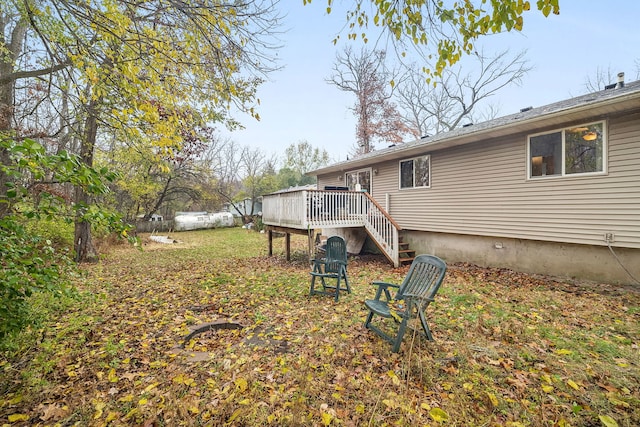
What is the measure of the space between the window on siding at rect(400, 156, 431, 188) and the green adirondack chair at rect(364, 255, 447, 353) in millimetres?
5894

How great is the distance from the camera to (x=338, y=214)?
333 inches

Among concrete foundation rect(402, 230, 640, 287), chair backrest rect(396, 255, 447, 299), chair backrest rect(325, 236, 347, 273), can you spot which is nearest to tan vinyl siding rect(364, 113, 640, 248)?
concrete foundation rect(402, 230, 640, 287)

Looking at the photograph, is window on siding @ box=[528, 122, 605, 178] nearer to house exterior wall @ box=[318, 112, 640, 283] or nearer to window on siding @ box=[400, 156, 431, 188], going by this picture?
house exterior wall @ box=[318, 112, 640, 283]

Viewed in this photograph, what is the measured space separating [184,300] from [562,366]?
226 inches

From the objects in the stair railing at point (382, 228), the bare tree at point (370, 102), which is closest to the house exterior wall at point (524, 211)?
the stair railing at point (382, 228)

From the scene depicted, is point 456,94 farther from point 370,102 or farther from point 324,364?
point 324,364

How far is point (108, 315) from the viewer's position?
4375 mm

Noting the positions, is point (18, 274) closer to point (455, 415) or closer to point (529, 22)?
point (455, 415)

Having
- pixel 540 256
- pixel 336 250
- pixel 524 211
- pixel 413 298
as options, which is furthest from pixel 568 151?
pixel 413 298

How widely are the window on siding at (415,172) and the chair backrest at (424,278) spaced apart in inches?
230

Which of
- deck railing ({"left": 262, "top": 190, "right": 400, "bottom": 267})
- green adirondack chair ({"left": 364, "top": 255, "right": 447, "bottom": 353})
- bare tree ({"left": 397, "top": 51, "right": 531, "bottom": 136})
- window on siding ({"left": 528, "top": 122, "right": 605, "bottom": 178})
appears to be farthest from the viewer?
bare tree ({"left": 397, "top": 51, "right": 531, "bottom": 136})

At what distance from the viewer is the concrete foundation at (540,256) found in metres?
5.52

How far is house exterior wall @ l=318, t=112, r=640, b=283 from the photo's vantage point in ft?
17.7

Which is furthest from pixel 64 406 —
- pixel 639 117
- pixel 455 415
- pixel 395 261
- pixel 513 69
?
pixel 513 69
